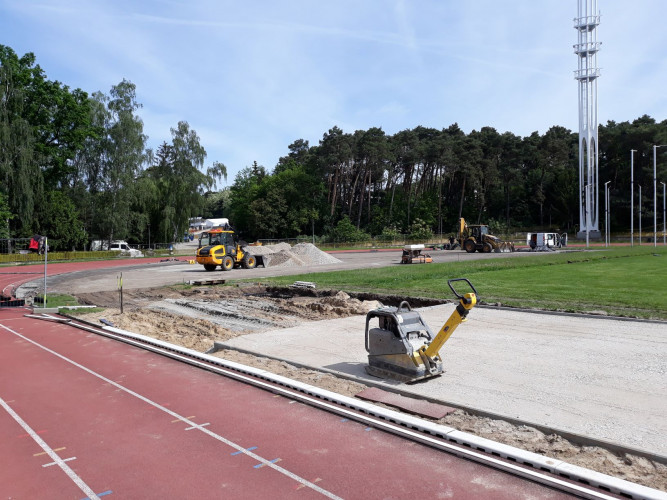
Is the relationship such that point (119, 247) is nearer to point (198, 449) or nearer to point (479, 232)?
point (479, 232)

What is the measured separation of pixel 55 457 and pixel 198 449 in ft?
5.21

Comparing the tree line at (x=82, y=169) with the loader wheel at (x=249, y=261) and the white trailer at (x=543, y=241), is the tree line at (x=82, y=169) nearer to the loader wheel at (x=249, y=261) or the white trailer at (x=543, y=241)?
the loader wheel at (x=249, y=261)

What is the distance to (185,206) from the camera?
62750mm

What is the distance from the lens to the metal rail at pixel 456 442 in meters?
4.37

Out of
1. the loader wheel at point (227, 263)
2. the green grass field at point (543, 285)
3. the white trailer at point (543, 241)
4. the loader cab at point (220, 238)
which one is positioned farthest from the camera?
the white trailer at point (543, 241)

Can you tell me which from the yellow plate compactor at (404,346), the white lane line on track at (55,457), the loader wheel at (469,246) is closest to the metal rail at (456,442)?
the yellow plate compactor at (404,346)

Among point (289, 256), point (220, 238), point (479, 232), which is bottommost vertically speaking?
point (289, 256)

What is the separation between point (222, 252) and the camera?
3133 cm

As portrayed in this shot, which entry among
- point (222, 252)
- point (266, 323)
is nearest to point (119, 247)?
point (222, 252)

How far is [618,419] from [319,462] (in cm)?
364

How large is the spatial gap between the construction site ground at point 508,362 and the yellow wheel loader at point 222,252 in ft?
43.5

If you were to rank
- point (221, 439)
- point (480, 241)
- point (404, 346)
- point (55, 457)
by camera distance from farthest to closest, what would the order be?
1. point (480, 241)
2. point (404, 346)
3. point (221, 439)
4. point (55, 457)

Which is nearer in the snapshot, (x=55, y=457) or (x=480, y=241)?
(x=55, y=457)

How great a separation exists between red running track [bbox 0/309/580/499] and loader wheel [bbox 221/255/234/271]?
22.9m
